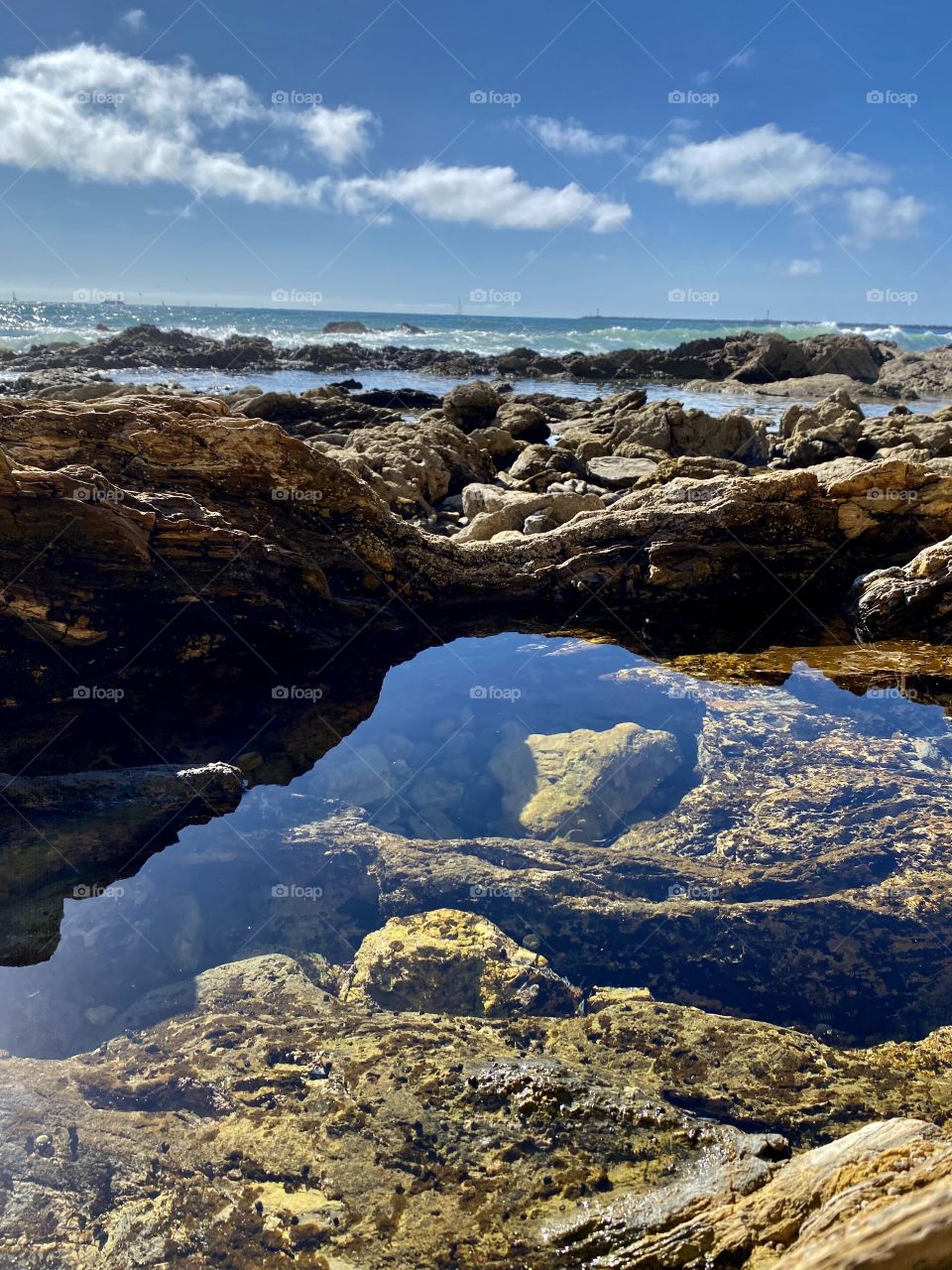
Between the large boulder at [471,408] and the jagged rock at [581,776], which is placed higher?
the large boulder at [471,408]

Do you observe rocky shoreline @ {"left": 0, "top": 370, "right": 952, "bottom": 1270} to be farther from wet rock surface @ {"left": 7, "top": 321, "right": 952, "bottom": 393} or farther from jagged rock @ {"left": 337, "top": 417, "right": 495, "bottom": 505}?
wet rock surface @ {"left": 7, "top": 321, "right": 952, "bottom": 393}

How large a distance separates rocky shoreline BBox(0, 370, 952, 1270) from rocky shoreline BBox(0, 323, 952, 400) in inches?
1355

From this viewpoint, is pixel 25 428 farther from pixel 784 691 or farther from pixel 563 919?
pixel 784 691

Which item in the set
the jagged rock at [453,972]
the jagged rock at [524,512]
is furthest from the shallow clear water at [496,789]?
the jagged rock at [524,512]

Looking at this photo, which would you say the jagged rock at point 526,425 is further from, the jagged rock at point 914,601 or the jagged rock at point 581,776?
the jagged rock at point 581,776

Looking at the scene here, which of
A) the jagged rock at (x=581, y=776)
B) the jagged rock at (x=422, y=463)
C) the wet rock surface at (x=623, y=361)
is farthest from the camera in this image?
the wet rock surface at (x=623, y=361)

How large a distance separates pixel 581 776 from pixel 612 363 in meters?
54.7

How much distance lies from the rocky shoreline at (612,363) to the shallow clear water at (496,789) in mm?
36388

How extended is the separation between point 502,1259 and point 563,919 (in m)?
2.03

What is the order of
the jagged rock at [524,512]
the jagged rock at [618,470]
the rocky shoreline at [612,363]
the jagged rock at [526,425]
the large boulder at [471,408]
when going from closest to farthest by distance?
the jagged rock at [524,512]
the jagged rock at [618,470]
the jagged rock at [526,425]
the large boulder at [471,408]
the rocky shoreline at [612,363]

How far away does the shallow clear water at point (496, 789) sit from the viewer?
4.50 m

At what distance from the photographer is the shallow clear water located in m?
4.50

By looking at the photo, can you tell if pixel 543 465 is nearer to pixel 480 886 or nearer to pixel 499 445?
pixel 499 445

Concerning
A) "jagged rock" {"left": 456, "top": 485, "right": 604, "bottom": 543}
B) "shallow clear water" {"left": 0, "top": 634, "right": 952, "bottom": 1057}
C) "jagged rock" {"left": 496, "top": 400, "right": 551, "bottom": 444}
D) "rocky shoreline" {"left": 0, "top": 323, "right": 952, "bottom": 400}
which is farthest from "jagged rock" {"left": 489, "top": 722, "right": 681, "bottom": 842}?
"rocky shoreline" {"left": 0, "top": 323, "right": 952, "bottom": 400}
